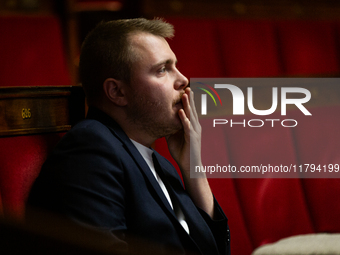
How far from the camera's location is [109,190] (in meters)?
0.46

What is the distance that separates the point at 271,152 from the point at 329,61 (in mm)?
332

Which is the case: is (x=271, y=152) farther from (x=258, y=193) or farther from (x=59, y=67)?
(x=59, y=67)

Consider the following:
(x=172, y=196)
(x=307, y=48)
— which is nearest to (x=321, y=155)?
(x=307, y=48)

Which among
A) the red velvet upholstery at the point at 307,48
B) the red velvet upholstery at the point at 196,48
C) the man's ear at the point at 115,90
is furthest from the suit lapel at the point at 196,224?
the red velvet upholstery at the point at 307,48

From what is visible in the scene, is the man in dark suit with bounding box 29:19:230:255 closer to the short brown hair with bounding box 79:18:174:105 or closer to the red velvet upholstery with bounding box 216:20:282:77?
the short brown hair with bounding box 79:18:174:105

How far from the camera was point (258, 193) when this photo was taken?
3.03 feet

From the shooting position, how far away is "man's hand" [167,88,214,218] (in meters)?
0.62

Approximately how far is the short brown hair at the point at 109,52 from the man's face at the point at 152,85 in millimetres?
12

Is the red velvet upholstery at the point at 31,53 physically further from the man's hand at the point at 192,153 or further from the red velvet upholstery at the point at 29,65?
the man's hand at the point at 192,153

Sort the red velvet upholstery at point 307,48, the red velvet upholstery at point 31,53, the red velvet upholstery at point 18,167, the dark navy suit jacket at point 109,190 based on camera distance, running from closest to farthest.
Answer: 1. the dark navy suit jacket at point 109,190
2. the red velvet upholstery at point 18,167
3. the red velvet upholstery at point 31,53
4. the red velvet upholstery at point 307,48

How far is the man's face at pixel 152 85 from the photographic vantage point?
57 cm

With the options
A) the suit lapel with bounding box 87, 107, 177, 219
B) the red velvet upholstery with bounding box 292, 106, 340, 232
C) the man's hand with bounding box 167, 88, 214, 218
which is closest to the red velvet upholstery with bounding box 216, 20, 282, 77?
→ the red velvet upholstery with bounding box 292, 106, 340, 232

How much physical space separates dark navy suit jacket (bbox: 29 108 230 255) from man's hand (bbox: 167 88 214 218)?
0.08 meters

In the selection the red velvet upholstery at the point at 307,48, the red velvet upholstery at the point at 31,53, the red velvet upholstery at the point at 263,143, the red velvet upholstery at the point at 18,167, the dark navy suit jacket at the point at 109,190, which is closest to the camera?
the dark navy suit jacket at the point at 109,190
